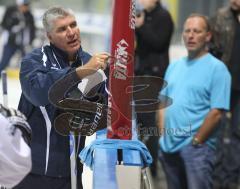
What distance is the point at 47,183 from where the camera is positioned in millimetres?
3773

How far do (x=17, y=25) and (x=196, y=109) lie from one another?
310 inches

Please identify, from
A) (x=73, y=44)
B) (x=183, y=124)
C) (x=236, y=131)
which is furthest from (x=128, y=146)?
(x=236, y=131)

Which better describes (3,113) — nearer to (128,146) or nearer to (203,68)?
(128,146)

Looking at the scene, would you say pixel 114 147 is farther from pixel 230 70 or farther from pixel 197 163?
pixel 230 70

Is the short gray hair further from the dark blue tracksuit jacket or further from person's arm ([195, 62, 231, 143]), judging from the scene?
person's arm ([195, 62, 231, 143])

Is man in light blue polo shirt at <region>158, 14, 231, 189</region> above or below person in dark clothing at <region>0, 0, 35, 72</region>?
below

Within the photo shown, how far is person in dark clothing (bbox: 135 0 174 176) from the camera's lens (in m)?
6.60

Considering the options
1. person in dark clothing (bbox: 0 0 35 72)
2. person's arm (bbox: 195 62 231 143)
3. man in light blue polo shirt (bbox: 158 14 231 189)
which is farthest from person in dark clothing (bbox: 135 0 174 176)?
person in dark clothing (bbox: 0 0 35 72)

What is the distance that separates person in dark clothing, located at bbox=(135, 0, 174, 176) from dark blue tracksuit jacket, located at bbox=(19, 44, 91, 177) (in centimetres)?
281

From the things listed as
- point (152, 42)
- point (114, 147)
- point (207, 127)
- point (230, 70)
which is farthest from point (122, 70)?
point (152, 42)

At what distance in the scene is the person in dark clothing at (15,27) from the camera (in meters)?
12.4

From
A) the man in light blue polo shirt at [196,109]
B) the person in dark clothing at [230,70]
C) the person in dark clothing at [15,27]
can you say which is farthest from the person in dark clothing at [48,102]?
the person in dark clothing at [15,27]

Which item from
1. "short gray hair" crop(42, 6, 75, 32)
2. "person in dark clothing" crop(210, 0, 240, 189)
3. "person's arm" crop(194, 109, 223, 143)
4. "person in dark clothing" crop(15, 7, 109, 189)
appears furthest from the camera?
"person in dark clothing" crop(210, 0, 240, 189)

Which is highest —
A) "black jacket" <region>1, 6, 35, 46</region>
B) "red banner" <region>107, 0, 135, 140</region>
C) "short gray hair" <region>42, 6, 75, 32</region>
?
"black jacket" <region>1, 6, 35, 46</region>
